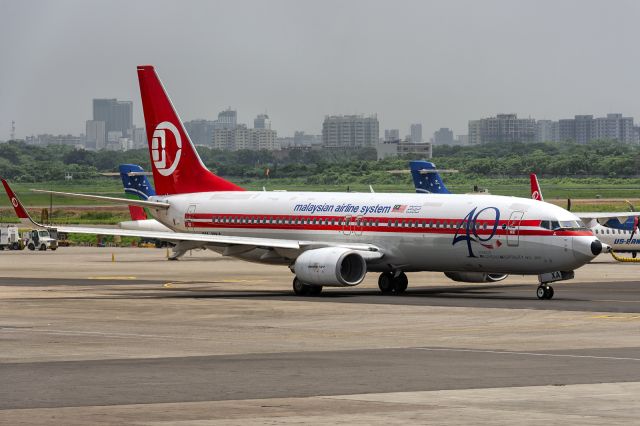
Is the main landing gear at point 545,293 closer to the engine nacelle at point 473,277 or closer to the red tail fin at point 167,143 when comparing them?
the engine nacelle at point 473,277

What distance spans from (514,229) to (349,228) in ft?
25.6

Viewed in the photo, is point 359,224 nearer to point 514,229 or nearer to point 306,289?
point 306,289

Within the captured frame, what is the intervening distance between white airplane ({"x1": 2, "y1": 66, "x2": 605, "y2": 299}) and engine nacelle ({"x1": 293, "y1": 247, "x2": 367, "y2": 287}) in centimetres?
4

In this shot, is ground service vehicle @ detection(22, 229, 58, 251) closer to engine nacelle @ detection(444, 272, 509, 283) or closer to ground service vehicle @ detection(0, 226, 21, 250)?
ground service vehicle @ detection(0, 226, 21, 250)

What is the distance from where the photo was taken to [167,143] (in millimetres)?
62812

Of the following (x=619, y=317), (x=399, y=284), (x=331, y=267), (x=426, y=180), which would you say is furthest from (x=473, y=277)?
(x=426, y=180)

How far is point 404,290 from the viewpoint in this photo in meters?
56.3

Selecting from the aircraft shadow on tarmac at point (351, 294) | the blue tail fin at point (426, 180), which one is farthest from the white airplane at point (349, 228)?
the blue tail fin at point (426, 180)

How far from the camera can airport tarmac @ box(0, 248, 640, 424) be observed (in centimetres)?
2164

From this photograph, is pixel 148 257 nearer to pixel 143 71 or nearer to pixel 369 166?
pixel 143 71

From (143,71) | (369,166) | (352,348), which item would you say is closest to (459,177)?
(369,166)

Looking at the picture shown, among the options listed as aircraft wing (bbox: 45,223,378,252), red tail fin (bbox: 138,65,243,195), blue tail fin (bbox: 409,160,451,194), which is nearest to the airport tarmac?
aircraft wing (bbox: 45,223,378,252)

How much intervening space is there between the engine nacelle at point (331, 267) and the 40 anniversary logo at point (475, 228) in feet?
13.4

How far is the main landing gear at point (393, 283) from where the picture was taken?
56.0 meters
